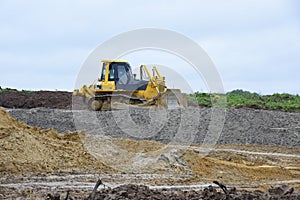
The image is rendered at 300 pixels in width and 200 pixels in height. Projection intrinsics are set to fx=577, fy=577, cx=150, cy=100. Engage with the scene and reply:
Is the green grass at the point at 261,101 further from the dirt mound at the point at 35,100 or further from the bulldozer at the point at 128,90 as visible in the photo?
the bulldozer at the point at 128,90

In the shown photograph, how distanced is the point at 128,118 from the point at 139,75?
330 cm

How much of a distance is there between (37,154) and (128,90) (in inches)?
455

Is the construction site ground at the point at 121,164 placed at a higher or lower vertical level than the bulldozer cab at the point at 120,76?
lower

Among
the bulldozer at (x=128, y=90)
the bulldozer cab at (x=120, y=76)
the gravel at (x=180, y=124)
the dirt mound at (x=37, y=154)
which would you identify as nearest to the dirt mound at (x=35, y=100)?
the bulldozer at (x=128, y=90)

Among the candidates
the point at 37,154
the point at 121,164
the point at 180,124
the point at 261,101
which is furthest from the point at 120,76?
the point at 261,101

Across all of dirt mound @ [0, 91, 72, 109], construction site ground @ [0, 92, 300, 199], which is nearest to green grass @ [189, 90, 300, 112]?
dirt mound @ [0, 91, 72, 109]

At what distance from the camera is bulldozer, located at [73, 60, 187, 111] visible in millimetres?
23203

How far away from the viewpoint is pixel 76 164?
12.5 m

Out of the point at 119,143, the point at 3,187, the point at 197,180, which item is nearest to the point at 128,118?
the point at 119,143

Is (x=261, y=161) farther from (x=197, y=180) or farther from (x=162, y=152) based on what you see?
(x=197, y=180)

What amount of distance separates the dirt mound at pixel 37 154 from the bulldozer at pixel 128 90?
9356mm

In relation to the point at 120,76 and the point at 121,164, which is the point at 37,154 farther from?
the point at 120,76

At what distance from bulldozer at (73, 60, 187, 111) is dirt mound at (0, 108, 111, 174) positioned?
30.7 feet

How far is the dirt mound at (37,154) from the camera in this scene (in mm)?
11812
